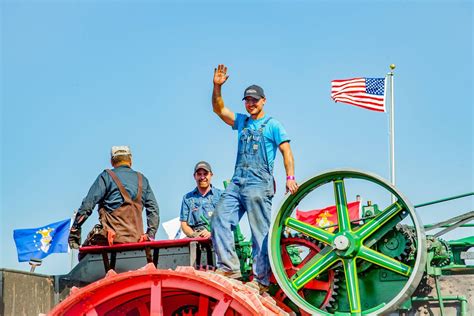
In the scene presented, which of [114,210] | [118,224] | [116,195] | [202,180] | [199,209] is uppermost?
[202,180]

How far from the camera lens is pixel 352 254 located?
805 cm

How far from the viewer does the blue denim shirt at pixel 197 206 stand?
10473mm

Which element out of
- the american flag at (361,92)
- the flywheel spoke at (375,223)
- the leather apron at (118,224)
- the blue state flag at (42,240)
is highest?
the american flag at (361,92)

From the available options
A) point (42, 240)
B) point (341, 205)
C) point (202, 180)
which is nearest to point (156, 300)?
point (341, 205)

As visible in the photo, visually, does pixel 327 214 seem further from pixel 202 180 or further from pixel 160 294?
pixel 160 294

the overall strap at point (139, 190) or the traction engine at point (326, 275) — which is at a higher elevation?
the overall strap at point (139, 190)

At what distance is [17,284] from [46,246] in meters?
11.3

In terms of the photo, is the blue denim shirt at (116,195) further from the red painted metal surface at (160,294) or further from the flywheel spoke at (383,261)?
the flywheel spoke at (383,261)

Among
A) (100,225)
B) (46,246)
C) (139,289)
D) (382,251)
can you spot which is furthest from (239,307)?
(46,246)

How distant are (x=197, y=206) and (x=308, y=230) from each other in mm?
2495

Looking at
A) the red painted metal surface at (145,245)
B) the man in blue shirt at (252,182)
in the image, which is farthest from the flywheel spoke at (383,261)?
the red painted metal surface at (145,245)

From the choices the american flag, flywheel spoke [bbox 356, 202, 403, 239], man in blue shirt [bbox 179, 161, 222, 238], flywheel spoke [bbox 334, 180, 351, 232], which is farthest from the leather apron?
the american flag

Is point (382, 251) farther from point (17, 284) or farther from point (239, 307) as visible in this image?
point (17, 284)

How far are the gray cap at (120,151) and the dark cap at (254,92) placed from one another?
1434 mm
